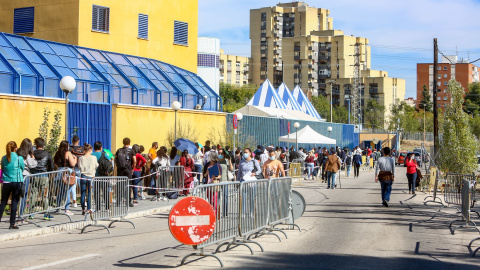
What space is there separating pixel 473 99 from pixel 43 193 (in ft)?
490

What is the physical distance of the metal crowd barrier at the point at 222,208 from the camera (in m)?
10.4

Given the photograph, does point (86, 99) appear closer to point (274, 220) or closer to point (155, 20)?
point (155, 20)

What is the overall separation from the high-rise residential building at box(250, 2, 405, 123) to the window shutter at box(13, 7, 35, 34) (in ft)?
367

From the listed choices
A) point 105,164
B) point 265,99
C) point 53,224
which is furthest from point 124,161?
point 265,99

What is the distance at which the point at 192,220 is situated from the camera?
999 centimetres

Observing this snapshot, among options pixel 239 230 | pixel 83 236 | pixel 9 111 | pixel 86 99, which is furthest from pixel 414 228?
pixel 86 99

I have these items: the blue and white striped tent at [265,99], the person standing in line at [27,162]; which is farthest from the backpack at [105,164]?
the blue and white striped tent at [265,99]

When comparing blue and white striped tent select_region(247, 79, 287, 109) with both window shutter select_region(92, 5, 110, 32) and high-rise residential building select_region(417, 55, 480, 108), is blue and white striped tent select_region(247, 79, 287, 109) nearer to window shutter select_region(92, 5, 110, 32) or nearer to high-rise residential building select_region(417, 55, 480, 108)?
window shutter select_region(92, 5, 110, 32)

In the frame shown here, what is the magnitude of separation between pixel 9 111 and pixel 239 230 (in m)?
14.3

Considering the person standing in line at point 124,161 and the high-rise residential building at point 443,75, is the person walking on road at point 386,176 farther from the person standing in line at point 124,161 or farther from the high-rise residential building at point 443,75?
the high-rise residential building at point 443,75

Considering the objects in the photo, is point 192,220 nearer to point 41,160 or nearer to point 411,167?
point 41,160

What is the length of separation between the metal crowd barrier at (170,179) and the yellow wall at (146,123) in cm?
664

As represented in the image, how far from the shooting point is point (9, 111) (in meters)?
22.8

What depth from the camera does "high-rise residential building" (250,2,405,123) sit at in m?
146
